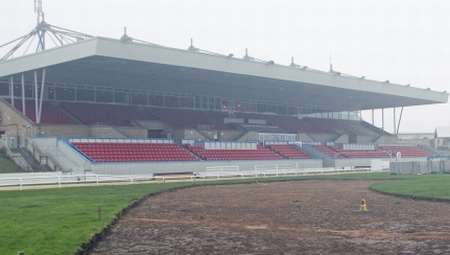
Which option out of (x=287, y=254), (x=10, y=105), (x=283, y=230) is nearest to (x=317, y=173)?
(x=10, y=105)

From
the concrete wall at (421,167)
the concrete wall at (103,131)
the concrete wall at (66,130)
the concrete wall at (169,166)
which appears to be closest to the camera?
the concrete wall at (169,166)

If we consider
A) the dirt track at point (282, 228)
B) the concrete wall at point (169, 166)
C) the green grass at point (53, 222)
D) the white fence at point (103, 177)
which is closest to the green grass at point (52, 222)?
the green grass at point (53, 222)

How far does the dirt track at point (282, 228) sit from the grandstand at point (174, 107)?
24125mm

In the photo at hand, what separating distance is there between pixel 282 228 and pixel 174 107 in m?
55.3

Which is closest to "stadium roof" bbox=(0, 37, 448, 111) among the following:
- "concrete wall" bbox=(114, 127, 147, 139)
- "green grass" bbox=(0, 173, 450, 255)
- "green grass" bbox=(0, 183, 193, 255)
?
"concrete wall" bbox=(114, 127, 147, 139)

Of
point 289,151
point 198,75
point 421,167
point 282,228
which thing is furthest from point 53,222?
point 289,151

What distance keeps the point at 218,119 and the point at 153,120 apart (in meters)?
10.7

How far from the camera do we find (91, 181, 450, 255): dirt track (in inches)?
517

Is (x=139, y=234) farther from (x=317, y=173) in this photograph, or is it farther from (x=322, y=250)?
(x=317, y=173)

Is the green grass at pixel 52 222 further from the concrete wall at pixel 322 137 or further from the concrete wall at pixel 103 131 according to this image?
the concrete wall at pixel 322 137

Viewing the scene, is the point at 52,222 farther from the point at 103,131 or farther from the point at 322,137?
the point at 322,137

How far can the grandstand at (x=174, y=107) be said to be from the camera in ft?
155

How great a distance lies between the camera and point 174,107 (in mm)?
70812

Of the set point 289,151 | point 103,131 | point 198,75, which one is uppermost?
point 198,75
